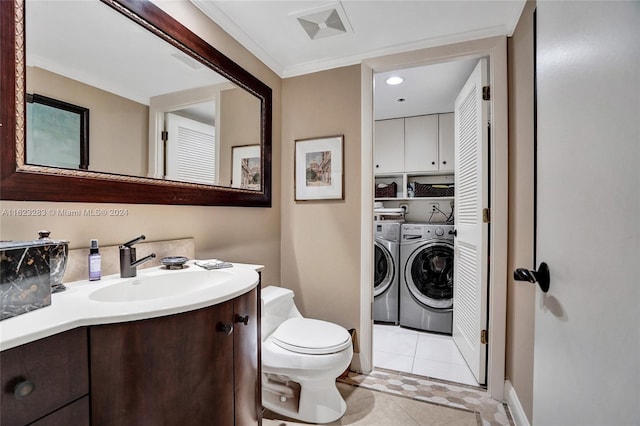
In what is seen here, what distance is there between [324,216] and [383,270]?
125 cm

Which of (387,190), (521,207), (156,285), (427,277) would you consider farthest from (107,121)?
(387,190)

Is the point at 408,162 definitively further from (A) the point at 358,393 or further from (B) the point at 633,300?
(B) the point at 633,300

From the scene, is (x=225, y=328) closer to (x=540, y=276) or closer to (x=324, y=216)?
(x=540, y=276)

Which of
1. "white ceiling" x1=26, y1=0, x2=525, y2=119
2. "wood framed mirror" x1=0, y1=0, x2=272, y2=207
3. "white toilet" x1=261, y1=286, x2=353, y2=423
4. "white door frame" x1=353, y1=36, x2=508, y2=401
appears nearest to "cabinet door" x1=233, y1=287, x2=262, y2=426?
"white toilet" x1=261, y1=286, x2=353, y2=423

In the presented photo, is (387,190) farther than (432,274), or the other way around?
(387,190)

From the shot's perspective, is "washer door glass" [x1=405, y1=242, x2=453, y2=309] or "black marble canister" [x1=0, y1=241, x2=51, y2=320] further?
"washer door glass" [x1=405, y1=242, x2=453, y2=309]

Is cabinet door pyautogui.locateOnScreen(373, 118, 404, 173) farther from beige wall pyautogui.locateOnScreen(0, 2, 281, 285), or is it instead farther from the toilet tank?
the toilet tank

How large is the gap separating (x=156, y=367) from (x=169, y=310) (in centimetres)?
15

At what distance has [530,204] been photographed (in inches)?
59.6

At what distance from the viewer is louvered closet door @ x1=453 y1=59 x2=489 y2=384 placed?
192 cm

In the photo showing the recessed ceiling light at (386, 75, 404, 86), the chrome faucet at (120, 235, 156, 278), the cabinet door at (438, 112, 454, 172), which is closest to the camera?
the chrome faucet at (120, 235, 156, 278)

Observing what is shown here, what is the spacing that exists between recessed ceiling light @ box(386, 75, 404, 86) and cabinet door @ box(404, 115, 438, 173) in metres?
0.92

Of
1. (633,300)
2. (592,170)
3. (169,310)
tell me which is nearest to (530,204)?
(592,170)

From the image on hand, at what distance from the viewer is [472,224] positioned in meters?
2.09
